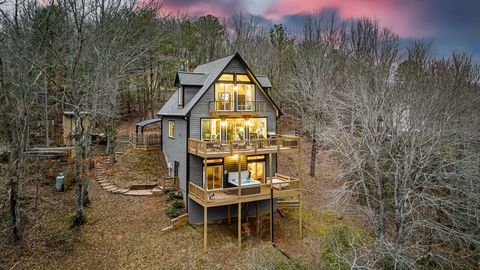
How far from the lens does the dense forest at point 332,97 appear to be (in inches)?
509

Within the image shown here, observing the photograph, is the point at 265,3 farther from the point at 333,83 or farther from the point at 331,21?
the point at 333,83

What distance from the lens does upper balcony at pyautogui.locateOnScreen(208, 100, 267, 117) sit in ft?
57.4

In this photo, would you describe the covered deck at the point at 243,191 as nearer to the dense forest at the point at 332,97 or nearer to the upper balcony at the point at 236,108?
the upper balcony at the point at 236,108

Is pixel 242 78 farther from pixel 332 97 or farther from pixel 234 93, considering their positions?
pixel 332 97

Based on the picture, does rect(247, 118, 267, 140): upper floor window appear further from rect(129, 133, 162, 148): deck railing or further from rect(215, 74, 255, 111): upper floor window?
rect(129, 133, 162, 148): deck railing

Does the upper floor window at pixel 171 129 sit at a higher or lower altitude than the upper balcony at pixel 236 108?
lower

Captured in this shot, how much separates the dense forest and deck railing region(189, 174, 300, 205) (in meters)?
3.12

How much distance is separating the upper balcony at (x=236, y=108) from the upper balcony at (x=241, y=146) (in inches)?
81.0

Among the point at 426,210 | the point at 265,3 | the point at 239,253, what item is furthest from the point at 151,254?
the point at 265,3

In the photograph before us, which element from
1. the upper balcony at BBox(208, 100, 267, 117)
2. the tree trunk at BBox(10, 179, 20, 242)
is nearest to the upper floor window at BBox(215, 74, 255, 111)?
the upper balcony at BBox(208, 100, 267, 117)

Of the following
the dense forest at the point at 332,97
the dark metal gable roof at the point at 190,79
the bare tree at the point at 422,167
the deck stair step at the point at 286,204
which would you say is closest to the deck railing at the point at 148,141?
the dense forest at the point at 332,97

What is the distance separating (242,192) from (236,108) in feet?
17.7

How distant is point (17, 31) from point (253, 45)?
89.5 ft

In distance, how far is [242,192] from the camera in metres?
16.2
